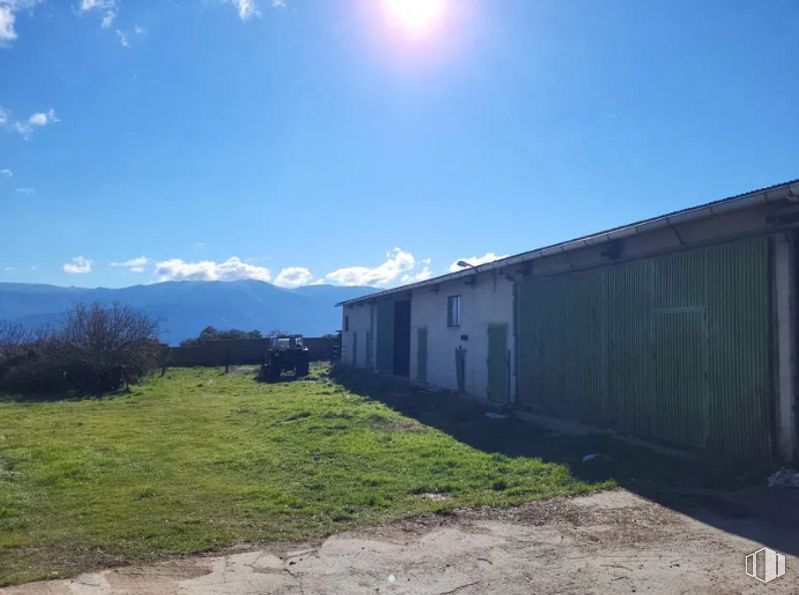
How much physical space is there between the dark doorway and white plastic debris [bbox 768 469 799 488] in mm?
20012

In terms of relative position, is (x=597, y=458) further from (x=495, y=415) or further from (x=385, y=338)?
(x=385, y=338)

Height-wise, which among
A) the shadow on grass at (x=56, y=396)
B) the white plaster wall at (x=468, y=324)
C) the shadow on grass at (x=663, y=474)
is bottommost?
the shadow on grass at (x=56, y=396)

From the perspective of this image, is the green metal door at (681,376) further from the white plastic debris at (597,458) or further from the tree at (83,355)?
the tree at (83,355)

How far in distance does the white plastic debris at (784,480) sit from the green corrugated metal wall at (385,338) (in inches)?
812

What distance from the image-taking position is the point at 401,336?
28156mm

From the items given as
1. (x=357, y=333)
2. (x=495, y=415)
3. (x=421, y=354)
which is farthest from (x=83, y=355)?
(x=495, y=415)

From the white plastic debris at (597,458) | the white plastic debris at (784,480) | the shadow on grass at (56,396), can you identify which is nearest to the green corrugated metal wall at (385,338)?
the shadow on grass at (56,396)

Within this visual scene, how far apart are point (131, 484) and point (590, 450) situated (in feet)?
21.2

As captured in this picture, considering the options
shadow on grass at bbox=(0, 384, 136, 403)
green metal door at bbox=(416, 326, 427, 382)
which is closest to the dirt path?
green metal door at bbox=(416, 326, 427, 382)

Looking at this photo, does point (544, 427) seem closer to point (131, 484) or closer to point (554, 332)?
point (554, 332)

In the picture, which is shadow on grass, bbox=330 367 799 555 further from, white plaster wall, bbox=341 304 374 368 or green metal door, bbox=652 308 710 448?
white plaster wall, bbox=341 304 374 368

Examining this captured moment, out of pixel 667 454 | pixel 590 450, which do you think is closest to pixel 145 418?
pixel 590 450

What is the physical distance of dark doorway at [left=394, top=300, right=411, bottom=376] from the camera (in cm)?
2748

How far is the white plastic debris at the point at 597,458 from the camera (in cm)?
889
